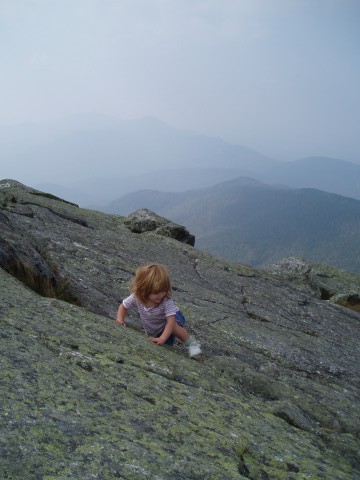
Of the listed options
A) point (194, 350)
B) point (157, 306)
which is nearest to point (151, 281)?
point (157, 306)

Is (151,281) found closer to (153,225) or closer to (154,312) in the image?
(154,312)

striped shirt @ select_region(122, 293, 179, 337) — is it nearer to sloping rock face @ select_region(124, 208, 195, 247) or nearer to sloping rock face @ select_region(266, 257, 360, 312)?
sloping rock face @ select_region(124, 208, 195, 247)

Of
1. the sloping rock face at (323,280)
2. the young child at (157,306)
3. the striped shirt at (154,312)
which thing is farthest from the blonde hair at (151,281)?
the sloping rock face at (323,280)

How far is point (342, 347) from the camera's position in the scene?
714 inches

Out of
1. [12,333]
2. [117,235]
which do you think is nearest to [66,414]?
[12,333]

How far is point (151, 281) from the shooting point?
11.4 m

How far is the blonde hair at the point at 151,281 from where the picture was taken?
11328 millimetres

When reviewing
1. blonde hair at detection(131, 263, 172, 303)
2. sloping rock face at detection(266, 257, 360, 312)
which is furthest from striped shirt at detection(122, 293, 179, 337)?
sloping rock face at detection(266, 257, 360, 312)

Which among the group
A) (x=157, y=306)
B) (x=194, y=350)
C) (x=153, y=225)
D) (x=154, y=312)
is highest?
(x=153, y=225)

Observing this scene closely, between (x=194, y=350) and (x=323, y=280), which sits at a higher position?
(x=323, y=280)

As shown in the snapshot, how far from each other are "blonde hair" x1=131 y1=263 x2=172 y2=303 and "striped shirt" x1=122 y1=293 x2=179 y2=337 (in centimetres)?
33

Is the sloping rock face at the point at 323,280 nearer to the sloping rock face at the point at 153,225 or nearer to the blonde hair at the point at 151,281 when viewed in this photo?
the sloping rock face at the point at 153,225

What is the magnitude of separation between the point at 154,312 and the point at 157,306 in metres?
0.21

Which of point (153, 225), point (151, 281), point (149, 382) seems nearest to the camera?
point (149, 382)
